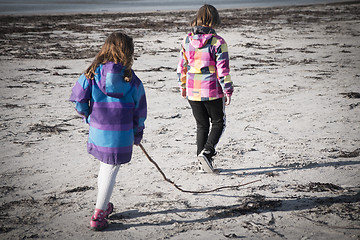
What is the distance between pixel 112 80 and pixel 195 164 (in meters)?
2.05

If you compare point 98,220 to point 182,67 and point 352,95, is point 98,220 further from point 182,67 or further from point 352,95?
point 352,95

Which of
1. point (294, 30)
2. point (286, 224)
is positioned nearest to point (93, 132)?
point (286, 224)

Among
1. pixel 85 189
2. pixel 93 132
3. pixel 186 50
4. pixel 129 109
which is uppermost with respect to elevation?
pixel 186 50

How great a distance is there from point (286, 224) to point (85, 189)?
6.88 ft

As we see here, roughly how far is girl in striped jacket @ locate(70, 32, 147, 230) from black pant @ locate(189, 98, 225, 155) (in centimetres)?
116

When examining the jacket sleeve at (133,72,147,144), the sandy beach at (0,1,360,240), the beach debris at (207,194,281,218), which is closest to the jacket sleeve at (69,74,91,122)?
the jacket sleeve at (133,72,147,144)

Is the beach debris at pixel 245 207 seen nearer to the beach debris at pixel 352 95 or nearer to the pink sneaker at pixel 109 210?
the pink sneaker at pixel 109 210

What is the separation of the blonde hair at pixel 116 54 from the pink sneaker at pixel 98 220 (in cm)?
117

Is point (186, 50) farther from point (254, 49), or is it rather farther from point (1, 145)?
point (254, 49)

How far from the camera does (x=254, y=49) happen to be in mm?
12727

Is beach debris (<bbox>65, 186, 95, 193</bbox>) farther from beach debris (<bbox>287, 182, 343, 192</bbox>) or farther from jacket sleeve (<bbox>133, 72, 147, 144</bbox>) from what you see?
beach debris (<bbox>287, 182, 343, 192</bbox>)

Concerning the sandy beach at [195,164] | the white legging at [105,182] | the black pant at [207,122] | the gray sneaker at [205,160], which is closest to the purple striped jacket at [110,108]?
the white legging at [105,182]

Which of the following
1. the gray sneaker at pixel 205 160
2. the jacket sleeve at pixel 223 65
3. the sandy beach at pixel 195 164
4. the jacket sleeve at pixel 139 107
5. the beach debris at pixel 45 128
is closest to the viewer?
the jacket sleeve at pixel 139 107

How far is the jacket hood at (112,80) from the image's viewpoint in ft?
9.39
